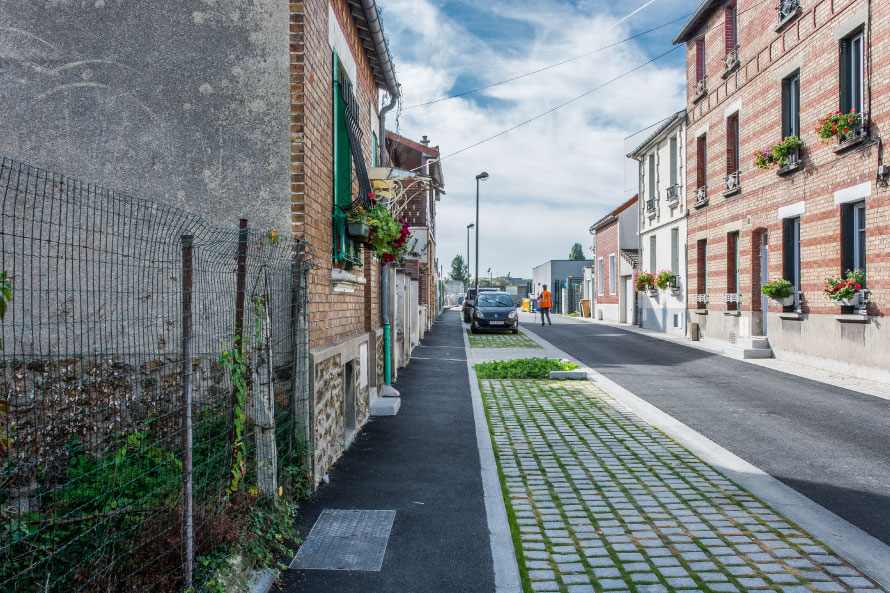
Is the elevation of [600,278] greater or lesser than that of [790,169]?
lesser

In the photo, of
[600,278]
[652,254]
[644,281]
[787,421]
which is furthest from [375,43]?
[600,278]

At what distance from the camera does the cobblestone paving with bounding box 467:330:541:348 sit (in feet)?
63.4

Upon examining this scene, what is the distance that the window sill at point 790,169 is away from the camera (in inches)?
564

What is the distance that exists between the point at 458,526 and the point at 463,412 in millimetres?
4386

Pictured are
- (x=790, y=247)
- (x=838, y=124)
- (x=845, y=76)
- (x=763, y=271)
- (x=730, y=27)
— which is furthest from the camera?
(x=730, y=27)

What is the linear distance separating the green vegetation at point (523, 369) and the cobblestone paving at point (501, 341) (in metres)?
5.98

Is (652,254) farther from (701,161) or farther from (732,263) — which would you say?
(732,263)

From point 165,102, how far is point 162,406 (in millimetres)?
2400

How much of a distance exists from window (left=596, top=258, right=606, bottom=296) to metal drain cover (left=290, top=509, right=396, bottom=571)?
31.9 meters

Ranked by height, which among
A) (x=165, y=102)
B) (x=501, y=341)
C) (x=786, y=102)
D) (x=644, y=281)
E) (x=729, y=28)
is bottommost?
(x=501, y=341)

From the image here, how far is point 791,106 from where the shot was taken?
15.4 meters

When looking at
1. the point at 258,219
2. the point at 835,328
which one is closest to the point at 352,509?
the point at 258,219

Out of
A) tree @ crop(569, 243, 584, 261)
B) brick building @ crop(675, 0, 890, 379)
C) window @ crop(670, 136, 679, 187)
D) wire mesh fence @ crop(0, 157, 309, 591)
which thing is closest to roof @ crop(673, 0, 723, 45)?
brick building @ crop(675, 0, 890, 379)

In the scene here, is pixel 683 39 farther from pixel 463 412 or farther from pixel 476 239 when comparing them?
pixel 476 239
